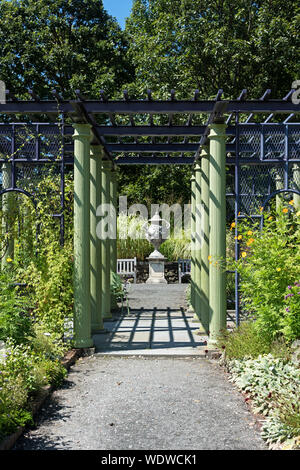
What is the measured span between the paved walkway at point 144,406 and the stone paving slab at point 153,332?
3 centimetres

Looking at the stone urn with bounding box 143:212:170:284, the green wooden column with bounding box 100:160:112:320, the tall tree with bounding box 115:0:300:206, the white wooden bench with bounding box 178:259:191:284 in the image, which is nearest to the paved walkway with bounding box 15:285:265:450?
the green wooden column with bounding box 100:160:112:320

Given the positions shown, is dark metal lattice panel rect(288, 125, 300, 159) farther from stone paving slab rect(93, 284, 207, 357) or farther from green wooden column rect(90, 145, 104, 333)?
stone paving slab rect(93, 284, 207, 357)

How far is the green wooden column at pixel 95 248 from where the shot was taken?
22.9ft

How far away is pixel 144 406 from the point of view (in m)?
4.04

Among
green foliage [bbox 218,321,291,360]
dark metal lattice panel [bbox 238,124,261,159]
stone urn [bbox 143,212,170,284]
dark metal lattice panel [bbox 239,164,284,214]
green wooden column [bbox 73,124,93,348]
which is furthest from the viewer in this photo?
stone urn [bbox 143,212,170,284]

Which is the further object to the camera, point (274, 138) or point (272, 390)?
point (274, 138)

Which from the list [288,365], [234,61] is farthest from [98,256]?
[234,61]

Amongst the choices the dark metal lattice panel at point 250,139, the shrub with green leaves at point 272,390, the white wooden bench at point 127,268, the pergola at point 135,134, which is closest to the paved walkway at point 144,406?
the shrub with green leaves at point 272,390

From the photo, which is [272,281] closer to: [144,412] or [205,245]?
[144,412]

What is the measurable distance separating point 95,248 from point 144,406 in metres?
3.26

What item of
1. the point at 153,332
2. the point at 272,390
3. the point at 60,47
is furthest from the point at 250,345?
the point at 60,47

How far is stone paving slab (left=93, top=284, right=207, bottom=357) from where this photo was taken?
6.06 meters

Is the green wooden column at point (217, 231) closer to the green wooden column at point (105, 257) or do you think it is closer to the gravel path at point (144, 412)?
the gravel path at point (144, 412)

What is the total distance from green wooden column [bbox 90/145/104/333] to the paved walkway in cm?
50
